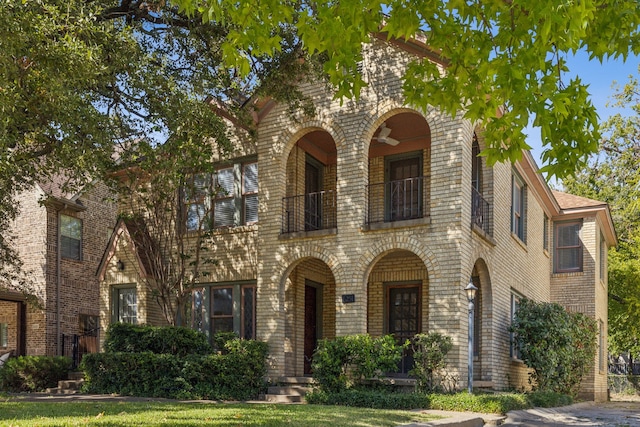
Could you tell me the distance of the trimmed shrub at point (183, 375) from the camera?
14133mm

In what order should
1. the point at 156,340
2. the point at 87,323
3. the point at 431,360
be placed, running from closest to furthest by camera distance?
the point at 431,360
the point at 156,340
the point at 87,323

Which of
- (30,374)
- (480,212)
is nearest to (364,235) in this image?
(480,212)

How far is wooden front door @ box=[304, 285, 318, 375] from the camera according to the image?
17.3 m

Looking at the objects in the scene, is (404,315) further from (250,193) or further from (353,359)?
(250,193)

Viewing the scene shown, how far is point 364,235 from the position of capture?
48.8 ft

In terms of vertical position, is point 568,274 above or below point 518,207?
below

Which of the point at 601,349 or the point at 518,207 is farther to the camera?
the point at 601,349

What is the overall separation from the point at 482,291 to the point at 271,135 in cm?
669

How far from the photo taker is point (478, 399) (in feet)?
39.7

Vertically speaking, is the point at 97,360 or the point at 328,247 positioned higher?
the point at 328,247

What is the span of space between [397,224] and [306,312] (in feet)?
14.3

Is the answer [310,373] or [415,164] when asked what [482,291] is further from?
[310,373]

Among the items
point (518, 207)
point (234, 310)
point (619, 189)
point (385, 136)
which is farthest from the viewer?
point (619, 189)

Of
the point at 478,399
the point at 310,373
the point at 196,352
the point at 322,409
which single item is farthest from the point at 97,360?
the point at 478,399
